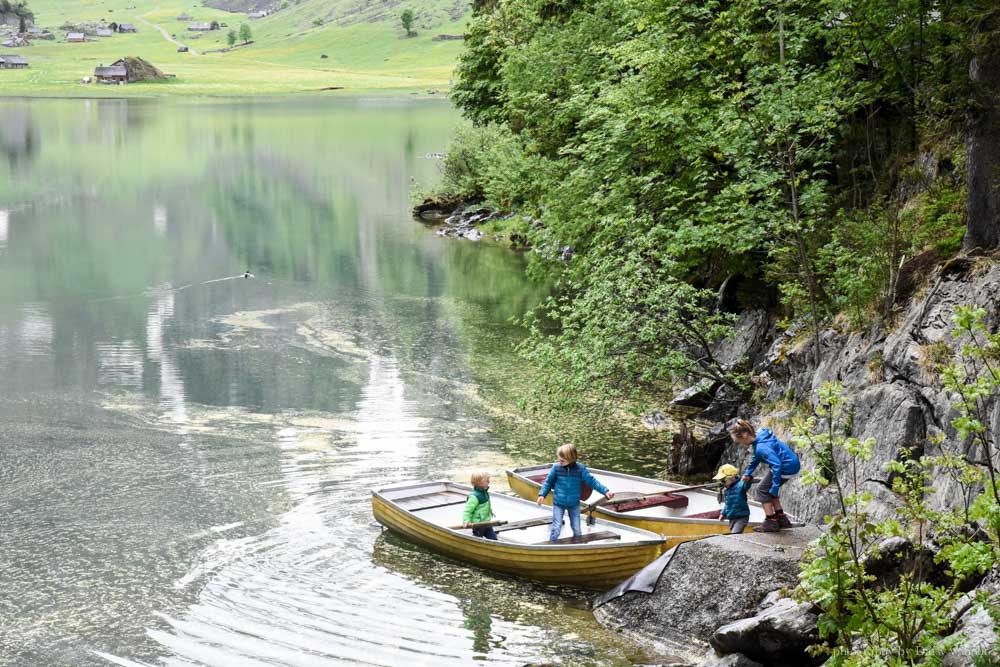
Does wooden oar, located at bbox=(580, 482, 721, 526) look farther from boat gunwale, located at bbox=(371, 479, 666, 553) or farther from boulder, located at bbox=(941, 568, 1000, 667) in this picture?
boulder, located at bbox=(941, 568, 1000, 667)

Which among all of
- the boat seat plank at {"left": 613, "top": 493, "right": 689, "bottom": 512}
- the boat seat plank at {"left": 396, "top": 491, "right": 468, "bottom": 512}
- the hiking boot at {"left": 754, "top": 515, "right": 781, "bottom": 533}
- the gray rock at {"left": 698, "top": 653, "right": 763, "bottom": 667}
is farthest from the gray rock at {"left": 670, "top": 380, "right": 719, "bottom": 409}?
the gray rock at {"left": 698, "top": 653, "right": 763, "bottom": 667}

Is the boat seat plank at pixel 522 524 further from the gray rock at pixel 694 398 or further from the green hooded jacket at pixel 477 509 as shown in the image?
the gray rock at pixel 694 398

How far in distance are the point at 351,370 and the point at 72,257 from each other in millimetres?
24090

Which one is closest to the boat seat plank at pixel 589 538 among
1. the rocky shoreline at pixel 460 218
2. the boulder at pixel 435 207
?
the rocky shoreline at pixel 460 218

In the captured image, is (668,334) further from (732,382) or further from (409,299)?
(409,299)

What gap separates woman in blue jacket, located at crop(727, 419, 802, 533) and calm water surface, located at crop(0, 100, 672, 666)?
313 cm

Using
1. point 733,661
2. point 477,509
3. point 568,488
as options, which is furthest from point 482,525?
point 733,661

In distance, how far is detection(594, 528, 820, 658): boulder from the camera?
51.0 feet

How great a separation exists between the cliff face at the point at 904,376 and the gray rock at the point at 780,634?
3.16 m

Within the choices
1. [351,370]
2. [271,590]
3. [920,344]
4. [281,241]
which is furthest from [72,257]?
[920,344]

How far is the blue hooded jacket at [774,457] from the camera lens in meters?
16.9

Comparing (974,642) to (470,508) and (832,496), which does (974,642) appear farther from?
(470,508)

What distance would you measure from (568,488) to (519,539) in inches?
56.8

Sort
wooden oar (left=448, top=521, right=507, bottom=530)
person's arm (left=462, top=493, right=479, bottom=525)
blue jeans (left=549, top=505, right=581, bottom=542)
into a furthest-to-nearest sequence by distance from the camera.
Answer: person's arm (left=462, top=493, right=479, bottom=525) → wooden oar (left=448, top=521, right=507, bottom=530) → blue jeans (left=549, top=505, right=581, bottom=542)
